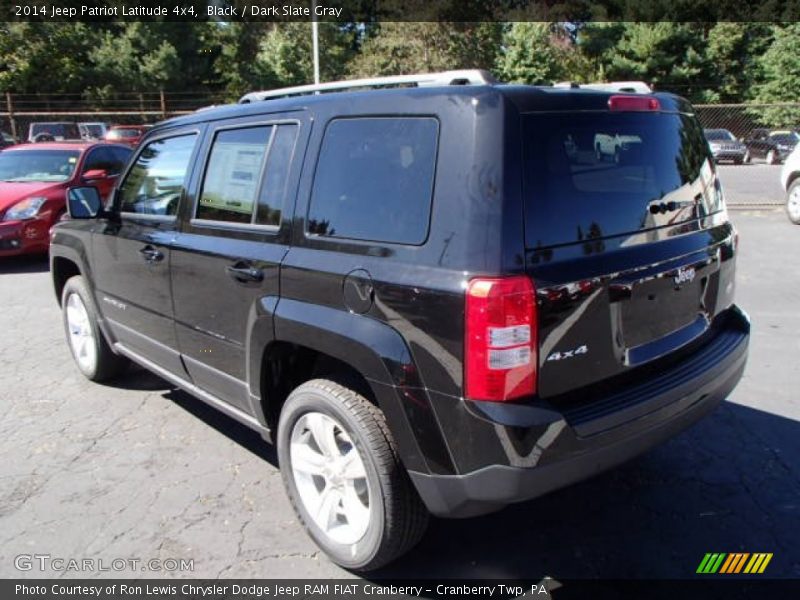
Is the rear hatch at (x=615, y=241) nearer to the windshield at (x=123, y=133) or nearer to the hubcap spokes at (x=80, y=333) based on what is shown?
the hubcap spokes at (x=80, y=333)

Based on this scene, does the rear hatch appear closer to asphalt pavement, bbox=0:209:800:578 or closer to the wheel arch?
the wheel arch

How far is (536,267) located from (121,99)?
119 ft

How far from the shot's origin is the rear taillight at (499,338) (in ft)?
6.79

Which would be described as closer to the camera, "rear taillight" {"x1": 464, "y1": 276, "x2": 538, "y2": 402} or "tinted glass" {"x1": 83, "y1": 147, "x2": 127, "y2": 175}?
"rear taillight" {"x1": 464, "y1": 276, "x2": 538, "y2": 402}

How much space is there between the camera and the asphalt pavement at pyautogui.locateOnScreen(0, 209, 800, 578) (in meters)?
2.75

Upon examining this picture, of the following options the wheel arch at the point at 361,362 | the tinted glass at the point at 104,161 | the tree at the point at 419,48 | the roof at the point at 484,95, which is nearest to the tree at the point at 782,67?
the tree at the point at 419,48

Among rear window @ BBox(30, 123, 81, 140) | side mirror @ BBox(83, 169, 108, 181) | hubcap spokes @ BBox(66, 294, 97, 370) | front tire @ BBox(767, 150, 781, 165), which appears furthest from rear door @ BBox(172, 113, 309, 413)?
front tire @ BBox(767, 150, 781, 165)

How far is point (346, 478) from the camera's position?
2.65 meters

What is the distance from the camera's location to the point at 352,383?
2.60 meters

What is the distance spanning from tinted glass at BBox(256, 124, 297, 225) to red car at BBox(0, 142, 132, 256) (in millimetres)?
5976

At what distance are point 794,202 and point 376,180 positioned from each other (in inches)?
414

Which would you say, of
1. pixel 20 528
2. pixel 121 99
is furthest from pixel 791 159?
pixel 121 99

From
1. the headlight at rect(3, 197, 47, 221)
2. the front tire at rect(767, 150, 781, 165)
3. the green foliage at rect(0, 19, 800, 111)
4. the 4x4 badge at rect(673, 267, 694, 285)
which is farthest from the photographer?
the green foliage at rect(0, 19, 800, 111)

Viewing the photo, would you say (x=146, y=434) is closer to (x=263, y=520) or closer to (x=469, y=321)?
(x=263, y=520)
